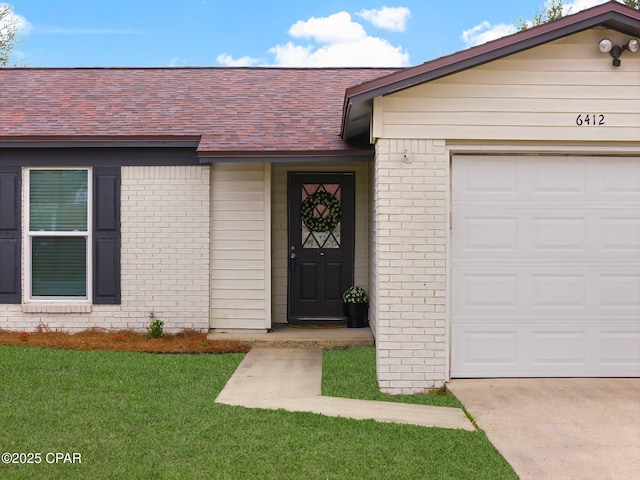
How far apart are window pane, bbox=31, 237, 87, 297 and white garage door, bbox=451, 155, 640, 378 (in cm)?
546

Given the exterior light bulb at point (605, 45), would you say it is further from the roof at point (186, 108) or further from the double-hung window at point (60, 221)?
the double-hung window at point (60, 221)

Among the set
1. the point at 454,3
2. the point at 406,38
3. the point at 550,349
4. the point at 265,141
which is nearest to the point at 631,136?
the point at 550,349

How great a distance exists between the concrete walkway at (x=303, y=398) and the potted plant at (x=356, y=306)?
174 cm

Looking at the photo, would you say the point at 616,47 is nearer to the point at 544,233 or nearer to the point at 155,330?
the point at 544,233

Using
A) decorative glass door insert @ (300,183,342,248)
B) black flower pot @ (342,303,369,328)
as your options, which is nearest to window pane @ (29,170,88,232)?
decorative glass door insert @ (300,183,342,248)

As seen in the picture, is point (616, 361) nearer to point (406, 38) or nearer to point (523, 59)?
point (523, 59)

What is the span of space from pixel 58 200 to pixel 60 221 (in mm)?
297

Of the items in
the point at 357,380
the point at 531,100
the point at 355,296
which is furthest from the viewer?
the point at 355,296

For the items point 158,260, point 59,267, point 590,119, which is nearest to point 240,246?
point 158,260

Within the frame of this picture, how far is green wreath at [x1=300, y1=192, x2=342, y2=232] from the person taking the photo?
1008 centimetres

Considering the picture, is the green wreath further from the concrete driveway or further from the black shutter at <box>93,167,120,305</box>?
the concrete driveway

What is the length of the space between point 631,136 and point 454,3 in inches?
932

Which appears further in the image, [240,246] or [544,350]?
[240,246]

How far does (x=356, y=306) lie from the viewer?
968 centimetres
